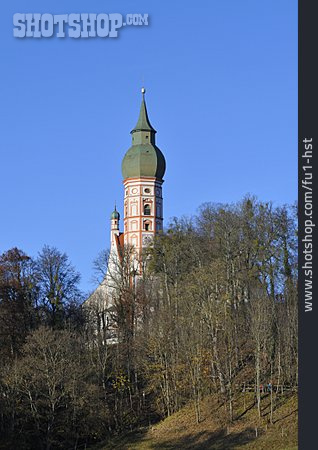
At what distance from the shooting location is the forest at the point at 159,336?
4062cm

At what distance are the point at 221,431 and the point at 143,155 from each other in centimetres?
5232

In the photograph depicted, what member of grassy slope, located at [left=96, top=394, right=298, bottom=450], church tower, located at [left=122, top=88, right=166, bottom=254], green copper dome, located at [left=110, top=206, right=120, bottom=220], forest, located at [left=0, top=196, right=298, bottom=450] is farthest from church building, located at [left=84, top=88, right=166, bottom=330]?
grassy slope, located at [left=96, top=394, right=298, bottom=450]

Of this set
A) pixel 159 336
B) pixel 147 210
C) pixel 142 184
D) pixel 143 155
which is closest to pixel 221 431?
pixel 159 336

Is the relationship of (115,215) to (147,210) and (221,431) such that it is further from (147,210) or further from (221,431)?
(221,431)

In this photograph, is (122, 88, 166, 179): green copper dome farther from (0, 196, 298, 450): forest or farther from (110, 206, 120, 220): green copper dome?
(0, 196, 298, 450): forest

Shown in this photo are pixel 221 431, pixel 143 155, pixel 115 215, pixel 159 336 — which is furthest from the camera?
pixel 115 215

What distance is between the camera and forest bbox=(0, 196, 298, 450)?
40625mm

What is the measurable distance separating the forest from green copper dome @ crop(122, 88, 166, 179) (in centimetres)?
2990

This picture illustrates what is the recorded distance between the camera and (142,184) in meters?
87.5

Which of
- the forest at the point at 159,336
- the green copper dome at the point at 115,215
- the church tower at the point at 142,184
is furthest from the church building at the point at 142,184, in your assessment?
the forest at the point at 159,336

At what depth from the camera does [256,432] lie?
36.3 meters

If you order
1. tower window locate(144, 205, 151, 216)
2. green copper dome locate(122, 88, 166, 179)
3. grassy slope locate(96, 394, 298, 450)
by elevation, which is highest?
green copper dome locate(122, 88, 166, 179)
